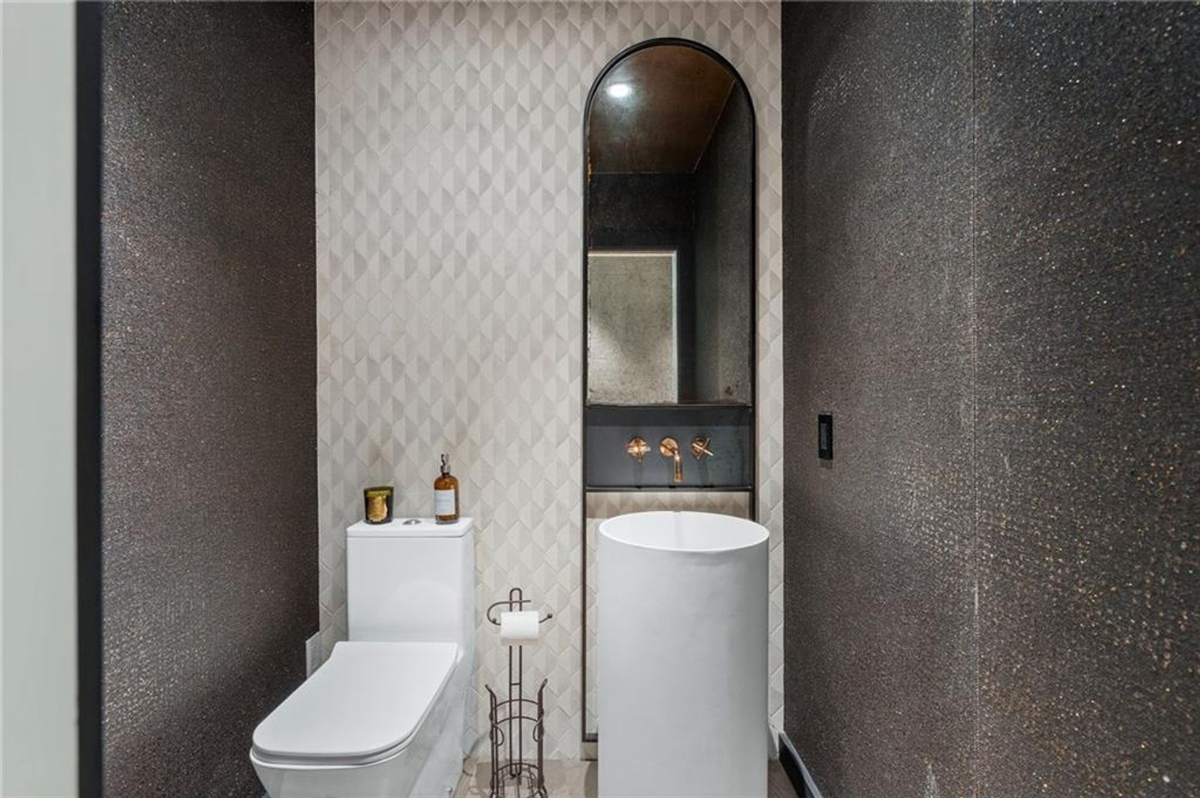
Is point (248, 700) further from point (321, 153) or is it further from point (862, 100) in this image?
point (862, 100)

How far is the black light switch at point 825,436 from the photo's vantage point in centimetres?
172

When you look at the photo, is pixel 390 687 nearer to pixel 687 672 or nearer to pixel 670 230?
pixel 687 672

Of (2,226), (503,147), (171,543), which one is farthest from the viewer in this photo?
(503,147)

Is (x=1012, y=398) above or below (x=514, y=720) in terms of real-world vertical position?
above

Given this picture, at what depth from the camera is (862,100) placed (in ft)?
4.91

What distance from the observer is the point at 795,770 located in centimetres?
197

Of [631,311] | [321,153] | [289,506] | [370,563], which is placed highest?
[321,153]

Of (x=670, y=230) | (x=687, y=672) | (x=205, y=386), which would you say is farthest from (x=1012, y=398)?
(x=205, y=386)

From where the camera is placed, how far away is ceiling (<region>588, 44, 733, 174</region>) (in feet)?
6.90

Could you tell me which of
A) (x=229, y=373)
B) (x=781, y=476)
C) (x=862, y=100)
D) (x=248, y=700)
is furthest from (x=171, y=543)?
(x=862, y=100)

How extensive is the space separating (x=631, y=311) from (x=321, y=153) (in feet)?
3.70

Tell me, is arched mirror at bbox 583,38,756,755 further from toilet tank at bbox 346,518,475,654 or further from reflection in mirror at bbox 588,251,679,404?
toilet tank at bbox 346,518,475,654

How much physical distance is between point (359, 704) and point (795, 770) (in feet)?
4.19

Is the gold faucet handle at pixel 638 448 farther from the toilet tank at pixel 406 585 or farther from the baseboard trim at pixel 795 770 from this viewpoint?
the baseboard trim at pixel 795 770
